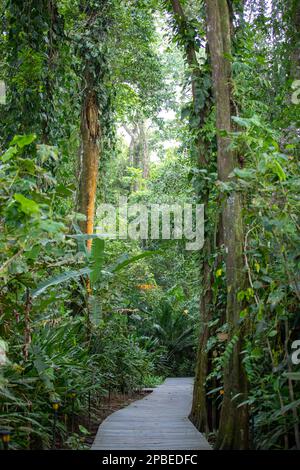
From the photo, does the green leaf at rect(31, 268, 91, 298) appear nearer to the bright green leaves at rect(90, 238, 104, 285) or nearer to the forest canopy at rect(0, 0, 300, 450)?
the forest canopy at rect(0, 0, 300, 450)

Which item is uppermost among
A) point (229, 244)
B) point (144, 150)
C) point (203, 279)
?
point (144, 150)

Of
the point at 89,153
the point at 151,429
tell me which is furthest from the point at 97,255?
the point at 89,153

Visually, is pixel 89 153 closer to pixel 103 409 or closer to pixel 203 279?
pixel 203 279

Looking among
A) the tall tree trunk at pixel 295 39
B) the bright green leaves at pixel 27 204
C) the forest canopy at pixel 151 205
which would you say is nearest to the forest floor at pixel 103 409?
the forest canopy at pixel 151 205

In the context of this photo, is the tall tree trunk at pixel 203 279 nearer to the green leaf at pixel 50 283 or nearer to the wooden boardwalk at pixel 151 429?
the wooden boardwalk at pixel 151 429

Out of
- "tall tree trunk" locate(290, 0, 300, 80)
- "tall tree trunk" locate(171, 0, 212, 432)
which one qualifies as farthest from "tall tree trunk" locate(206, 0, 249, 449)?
"tall tree trunk" locate(171, 0, 212, 432)

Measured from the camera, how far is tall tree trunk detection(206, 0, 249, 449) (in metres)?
4.36

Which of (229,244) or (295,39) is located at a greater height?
(295,39)

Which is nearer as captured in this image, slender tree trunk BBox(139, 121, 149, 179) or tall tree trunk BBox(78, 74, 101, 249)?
tall tree trunk BBox(78, 74, 101, 249)

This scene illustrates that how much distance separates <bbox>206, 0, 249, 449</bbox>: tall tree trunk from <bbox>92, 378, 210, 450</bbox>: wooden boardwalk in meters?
0.56

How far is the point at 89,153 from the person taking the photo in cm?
987

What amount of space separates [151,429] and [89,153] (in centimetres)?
538

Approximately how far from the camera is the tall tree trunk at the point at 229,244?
14.3 feet

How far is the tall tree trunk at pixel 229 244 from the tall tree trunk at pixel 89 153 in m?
4.76
